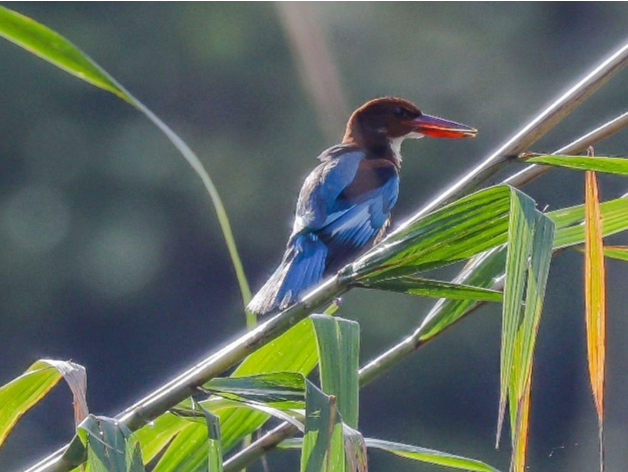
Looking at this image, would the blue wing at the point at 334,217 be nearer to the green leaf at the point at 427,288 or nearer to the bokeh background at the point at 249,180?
the green leaf at the point at 427,288

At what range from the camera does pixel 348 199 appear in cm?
206

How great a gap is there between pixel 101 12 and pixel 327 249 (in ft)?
28.2

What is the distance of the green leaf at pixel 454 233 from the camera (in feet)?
2.56

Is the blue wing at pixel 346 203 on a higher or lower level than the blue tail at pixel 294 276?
higher

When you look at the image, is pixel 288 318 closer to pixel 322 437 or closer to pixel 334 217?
pixel 322 437

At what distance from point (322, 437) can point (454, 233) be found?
0.52 feet

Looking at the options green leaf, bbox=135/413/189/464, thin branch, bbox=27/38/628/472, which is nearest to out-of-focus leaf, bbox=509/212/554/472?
thin branch, bbox=27/38/628/472

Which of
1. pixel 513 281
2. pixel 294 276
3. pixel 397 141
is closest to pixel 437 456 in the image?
pixel 513 281

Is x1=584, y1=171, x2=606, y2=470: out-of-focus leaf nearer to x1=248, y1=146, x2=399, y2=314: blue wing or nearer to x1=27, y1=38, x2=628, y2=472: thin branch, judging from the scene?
x1=27, y1=38, x2=628, y2=472: thin branch

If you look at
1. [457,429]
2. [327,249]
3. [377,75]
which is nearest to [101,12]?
[377,75]

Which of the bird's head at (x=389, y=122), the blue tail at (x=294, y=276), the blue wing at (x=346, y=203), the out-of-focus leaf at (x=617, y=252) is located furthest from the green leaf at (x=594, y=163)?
the bird's head at (x=389, y=122)

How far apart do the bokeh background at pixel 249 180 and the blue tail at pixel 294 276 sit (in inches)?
181

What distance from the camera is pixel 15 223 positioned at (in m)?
8.52

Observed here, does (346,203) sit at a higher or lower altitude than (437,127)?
lower
